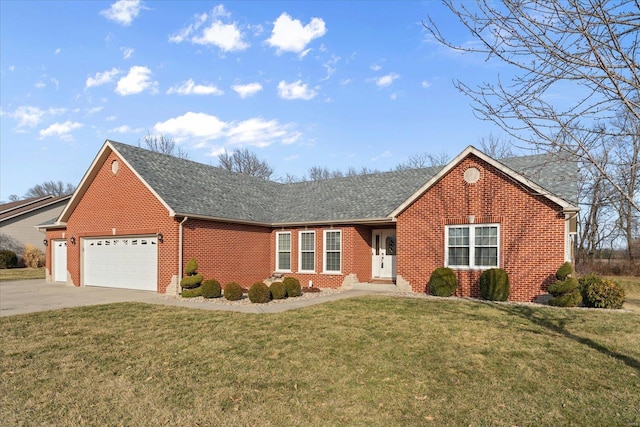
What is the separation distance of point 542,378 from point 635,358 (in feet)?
7.48

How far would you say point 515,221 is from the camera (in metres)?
14.3

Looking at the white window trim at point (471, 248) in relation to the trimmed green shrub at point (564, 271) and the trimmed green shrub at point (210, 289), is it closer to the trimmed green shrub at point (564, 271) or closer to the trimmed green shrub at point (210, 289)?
the trimmed green shrub at point (564, 271)

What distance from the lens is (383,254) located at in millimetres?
19047

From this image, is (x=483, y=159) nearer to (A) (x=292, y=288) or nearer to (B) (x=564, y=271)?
(B) (x=564, y=271)

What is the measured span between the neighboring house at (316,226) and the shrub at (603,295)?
1182 millimetres

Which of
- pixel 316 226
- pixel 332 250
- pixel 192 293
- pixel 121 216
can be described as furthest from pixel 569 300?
pixel 121 216

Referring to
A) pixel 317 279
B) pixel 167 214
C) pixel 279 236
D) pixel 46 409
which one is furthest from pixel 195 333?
pixel 279 236

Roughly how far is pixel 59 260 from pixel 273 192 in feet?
37.9

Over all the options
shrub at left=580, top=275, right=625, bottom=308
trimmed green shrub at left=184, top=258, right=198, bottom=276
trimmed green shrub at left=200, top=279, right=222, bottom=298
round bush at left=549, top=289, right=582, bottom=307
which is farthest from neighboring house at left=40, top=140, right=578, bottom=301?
trimmed green shrub at left=200, top=279, right=222, bottom=298

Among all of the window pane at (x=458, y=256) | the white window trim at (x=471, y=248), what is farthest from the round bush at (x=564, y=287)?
the window pane at (x=458, y=256)

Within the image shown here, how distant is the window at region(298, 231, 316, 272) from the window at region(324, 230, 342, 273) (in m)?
0.61

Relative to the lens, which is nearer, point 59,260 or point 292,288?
point 292,288

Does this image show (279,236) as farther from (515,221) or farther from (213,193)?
(515,221)

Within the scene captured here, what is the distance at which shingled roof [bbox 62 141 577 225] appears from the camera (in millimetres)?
17062
